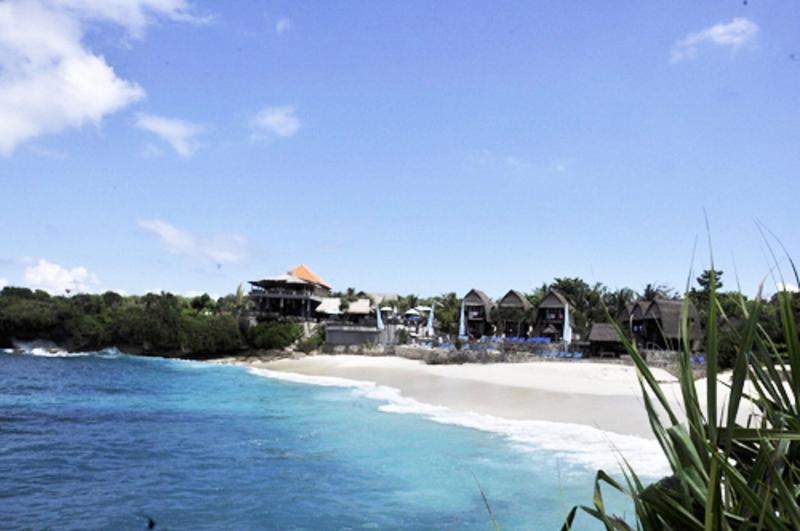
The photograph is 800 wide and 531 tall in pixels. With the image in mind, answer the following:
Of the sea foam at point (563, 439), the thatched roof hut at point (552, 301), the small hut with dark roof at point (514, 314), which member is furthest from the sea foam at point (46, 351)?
the sea foam at point (563, 439)

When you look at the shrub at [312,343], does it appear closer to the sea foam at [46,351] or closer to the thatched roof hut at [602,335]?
the sea foam at [46,351]

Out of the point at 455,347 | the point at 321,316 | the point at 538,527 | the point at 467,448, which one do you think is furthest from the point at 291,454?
the point at 321,316

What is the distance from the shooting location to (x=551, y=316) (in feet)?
192

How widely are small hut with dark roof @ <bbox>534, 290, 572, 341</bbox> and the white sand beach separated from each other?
16655mm

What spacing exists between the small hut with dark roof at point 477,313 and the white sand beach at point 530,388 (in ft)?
62.2

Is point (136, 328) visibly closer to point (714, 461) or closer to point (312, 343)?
point (312, 343)

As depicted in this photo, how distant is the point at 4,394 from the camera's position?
28.7 metres

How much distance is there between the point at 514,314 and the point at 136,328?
4177 centimetres

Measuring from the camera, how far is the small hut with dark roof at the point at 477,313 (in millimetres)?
64012

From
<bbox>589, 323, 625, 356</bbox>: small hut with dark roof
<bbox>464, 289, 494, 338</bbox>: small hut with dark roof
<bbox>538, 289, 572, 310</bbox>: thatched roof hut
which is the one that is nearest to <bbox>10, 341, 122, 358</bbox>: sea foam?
<bbox>464, 289, 494, 338</bbox>: small hut with dark roof

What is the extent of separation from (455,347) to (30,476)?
120 ft

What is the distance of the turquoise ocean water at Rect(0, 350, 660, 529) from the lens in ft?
34.8

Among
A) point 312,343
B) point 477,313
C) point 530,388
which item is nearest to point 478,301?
point 477,313

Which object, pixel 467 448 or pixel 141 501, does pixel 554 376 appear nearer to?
Answer: pixel 467 448
